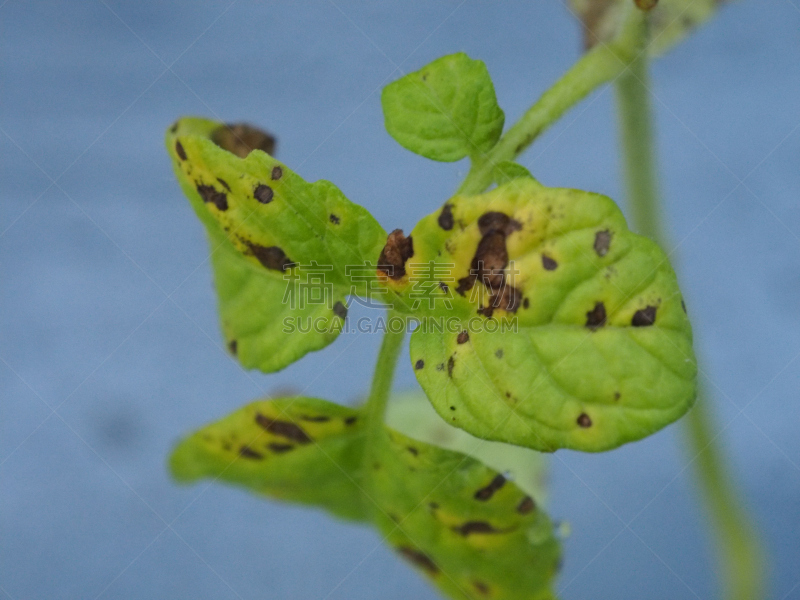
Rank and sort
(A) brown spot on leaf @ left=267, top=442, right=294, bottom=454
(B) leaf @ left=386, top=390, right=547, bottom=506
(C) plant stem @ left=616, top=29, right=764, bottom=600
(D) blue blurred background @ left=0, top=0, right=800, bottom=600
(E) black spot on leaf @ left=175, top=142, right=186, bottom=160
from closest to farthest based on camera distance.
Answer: (E) black spot on leaf @ left=175, top=142, right=186, bottom=160
(A) brown spot on leaf @ left=267, top=442, right=294, bottom=454
(C) plant stem @ left=616, top=29, right=764, bottom=600
(B) leaf @ left=386, top=390, right=547, bottom=506
(D) blue blurred background @ left=0, top=0, right=800, bottom=600

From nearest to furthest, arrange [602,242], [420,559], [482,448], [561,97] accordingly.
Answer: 1. [602,242]
2. [561,97]
3. [420,559]
4. [482,448]

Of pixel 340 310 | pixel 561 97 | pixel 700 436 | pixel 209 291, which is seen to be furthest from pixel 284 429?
pixel 209 291

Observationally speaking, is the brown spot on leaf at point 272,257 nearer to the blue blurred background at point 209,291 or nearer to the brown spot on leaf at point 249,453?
the brown spot on leaf at point 249,453

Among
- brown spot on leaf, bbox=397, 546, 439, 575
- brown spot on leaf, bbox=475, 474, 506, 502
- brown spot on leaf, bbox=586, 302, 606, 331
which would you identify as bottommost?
brown spot on leaf, bbox=397, 546, 439, 575

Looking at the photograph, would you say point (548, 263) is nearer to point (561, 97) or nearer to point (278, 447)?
point (561, 97)

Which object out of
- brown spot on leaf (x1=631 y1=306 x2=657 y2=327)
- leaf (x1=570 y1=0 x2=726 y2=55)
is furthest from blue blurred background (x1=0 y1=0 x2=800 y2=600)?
brown spot on leaf (x1=631 y1=306 x2=657 y2=327)

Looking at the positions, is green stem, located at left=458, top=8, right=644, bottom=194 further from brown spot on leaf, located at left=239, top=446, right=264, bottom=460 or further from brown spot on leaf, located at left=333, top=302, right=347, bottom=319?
brown spot on leaf, located at left=239, top=446, right=264, bottom=460
